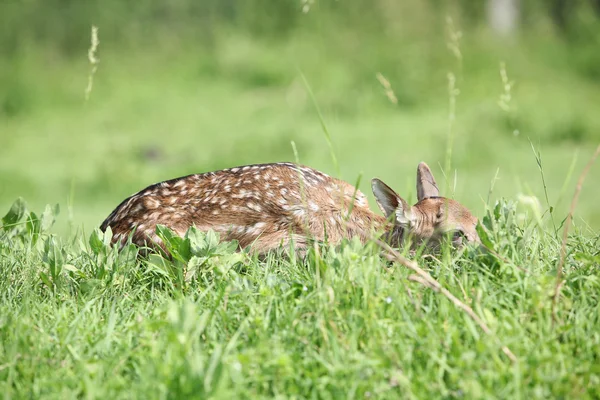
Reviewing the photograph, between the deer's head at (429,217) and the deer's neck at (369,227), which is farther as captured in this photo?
the deer's neck at (369,227)

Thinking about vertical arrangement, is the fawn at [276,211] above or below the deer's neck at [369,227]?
above

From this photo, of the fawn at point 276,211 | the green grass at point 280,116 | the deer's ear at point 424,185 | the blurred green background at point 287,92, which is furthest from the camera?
the blurred green background at point 287,92

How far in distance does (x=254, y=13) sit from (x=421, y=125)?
366 centimetres

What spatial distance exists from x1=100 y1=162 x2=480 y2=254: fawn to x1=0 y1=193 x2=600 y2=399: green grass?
Result: 1.54 feet

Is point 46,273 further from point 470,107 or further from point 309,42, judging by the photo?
point 309,42

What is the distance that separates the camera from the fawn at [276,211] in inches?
168

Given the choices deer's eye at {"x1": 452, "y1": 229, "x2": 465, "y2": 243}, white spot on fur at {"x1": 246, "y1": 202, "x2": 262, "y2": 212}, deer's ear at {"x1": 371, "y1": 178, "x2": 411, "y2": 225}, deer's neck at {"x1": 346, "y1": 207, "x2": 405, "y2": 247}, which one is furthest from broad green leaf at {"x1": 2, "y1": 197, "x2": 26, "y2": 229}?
deer's eye at {"x1": 452, "y1": 229, "x2": 465, "y2": 243}

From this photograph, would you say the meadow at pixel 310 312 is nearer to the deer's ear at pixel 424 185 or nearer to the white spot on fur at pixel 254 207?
the deer's ear at pixel 424 185

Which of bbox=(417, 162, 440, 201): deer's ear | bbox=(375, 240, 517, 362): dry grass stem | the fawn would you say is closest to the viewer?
bbox=(375, 240, 517, 362): dry grass stem

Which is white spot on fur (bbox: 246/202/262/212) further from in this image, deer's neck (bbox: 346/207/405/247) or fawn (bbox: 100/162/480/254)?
deer's neck (bbox: 346/207/405/247)

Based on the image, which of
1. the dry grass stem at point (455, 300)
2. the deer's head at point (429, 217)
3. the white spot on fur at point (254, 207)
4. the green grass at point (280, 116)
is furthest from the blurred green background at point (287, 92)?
the dry grass stem at point (455, 300)

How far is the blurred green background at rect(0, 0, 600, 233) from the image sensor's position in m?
8.80

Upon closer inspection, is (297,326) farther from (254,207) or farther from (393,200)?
(254,207)

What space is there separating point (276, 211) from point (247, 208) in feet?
0.54
